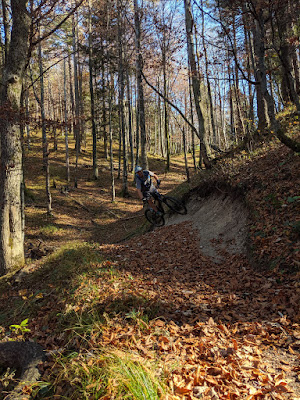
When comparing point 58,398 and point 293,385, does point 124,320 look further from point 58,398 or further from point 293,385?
point 293,385

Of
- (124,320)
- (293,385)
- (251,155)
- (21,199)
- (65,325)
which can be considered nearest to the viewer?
(293,385)

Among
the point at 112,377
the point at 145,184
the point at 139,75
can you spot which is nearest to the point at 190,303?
the point at 112,377

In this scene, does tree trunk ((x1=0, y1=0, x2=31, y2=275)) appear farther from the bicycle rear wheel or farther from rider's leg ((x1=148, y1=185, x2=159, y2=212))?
the bicycle rear wheel

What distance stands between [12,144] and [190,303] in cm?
702

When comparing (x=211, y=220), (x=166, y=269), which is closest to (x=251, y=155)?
(x=211, y=220)

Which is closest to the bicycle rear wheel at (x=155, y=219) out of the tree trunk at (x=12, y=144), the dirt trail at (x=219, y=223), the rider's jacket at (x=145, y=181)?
the dirt trail at (x=219, y=223)

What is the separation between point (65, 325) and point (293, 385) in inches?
117

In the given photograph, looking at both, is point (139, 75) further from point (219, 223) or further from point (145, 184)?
point (219, 223)

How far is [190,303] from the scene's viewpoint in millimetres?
4137

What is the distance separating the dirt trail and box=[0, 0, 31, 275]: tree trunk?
19.6ft

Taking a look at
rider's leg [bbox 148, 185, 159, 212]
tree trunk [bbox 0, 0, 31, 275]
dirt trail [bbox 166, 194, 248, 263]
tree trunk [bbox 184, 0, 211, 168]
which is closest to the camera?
dirt trail [bbox 166, 194, 248, 263]

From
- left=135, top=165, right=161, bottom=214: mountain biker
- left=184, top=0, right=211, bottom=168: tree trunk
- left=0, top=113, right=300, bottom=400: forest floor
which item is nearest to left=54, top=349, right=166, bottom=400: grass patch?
left=0, top=113, right=300, bottom=400: forest floor

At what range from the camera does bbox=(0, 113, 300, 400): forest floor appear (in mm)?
2457

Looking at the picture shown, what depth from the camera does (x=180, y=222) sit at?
10.0m
